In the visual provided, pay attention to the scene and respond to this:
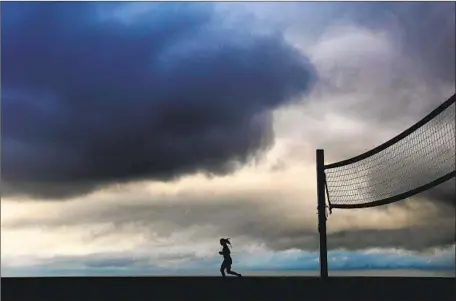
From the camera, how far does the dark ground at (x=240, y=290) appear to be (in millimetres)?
11367

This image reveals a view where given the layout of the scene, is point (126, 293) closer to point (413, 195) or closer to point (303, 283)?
point (303, 283)

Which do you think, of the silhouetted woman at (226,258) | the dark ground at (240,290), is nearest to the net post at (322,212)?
the dark ground at (240,290)

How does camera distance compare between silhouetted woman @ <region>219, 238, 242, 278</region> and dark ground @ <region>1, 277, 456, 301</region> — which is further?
silhouetted woman @ <region>219, 238, 242, 278</region>

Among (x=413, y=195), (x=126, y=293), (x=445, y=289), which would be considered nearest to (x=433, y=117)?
(x=413, y=195)

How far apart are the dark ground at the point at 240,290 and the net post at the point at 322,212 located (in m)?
1.08

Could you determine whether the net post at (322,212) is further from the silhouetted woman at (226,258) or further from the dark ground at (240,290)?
the silhouetted woman at (226,258)

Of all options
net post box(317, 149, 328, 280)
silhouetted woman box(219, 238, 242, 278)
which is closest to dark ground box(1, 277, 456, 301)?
net post box(317, 149, 328, 280)

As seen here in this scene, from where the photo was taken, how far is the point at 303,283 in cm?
1285

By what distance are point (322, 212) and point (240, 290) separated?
12.4 feet

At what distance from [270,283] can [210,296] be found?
64.8 inches

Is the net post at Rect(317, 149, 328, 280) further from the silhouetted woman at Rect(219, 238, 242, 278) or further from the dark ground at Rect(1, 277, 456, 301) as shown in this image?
the silhouetted woman at Rect(219, 238, 242, 278)

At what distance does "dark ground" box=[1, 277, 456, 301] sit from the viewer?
37.3ft

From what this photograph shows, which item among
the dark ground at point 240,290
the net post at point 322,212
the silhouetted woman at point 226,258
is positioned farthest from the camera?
the silhouetted woman at point 226,258

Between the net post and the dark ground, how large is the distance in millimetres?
1080
